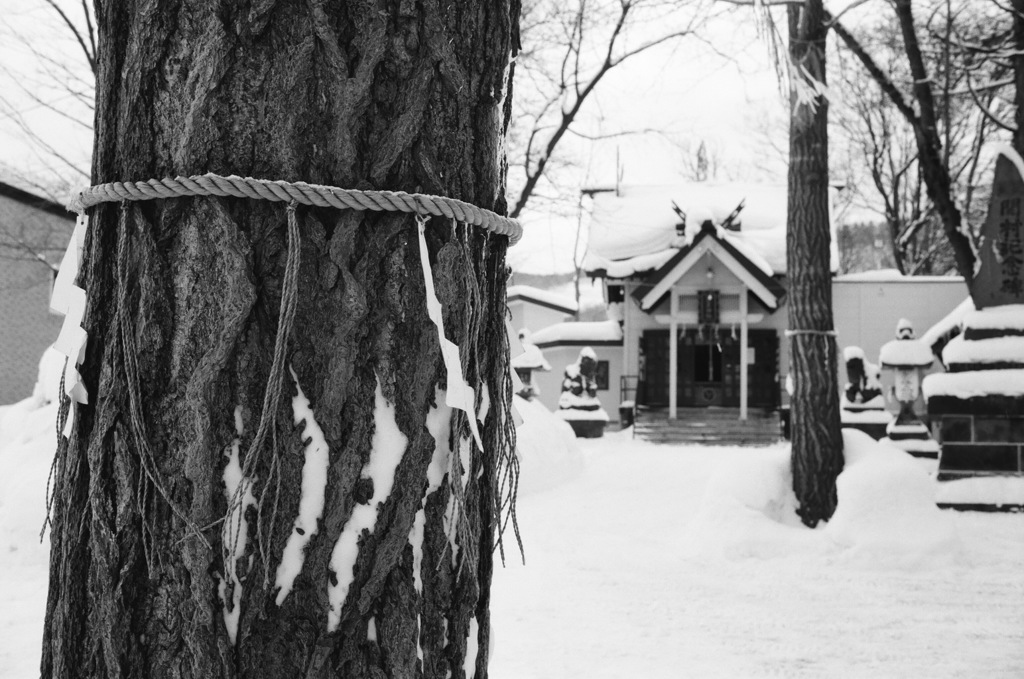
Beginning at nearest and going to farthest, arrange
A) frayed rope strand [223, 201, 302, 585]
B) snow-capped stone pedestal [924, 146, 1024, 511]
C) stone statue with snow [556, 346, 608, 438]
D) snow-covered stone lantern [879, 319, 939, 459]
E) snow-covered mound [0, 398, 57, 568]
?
frayed rope strand [223, 201, 302, 585], snow-covered mound [0, 398, 57, 568], snow-capped stone pedestal [924, 146, 1024, 511], snow-covered stone lantern [879, 319, 939, 459], stone statue with snow [556, 346, 608, 438]

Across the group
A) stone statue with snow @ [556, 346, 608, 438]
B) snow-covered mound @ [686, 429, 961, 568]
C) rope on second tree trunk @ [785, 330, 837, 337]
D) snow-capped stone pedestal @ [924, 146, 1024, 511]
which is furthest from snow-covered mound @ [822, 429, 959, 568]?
stone statue with snow @ [556, 346, 608, 438]

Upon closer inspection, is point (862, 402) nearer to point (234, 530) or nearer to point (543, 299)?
point (543, 299)

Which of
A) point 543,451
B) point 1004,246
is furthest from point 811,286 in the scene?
point 543,451

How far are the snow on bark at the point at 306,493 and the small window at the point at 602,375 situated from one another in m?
21.0

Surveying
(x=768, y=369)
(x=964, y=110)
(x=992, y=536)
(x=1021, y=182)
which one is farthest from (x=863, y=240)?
(x=992, y=536)

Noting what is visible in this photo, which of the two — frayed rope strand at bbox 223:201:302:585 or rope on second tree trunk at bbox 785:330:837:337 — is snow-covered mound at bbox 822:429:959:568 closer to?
rope on second tree trunk at bbox 785:330:837:337

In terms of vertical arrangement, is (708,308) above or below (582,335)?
above

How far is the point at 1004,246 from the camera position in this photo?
946cm

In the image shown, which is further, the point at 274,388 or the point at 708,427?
the point at 708,427

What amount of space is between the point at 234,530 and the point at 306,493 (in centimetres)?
12

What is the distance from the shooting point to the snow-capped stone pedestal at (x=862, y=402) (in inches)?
573

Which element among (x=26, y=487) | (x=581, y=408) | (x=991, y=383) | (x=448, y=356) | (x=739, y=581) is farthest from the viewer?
(x=581, y=408)

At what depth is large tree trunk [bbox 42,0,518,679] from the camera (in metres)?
1.27

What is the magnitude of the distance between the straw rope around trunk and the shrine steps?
1699cm
